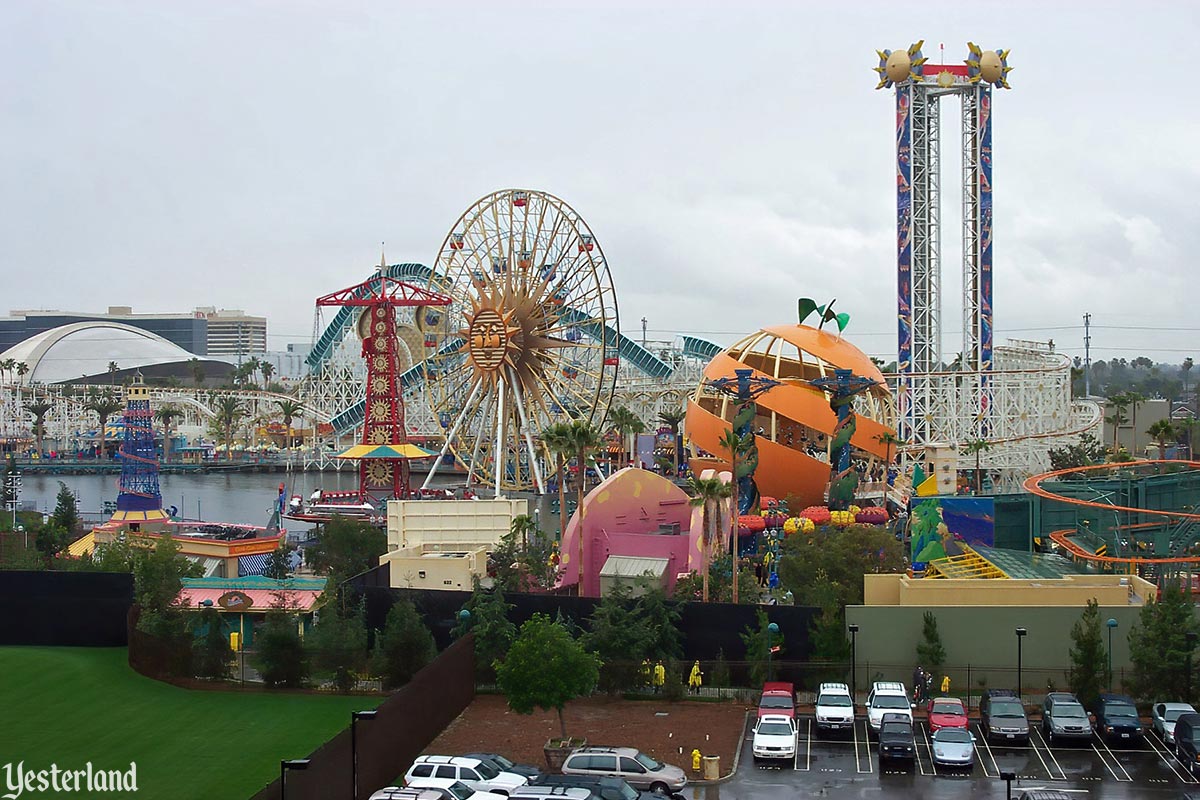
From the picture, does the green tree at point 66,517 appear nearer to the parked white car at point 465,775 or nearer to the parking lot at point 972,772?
the parked white car at point 465,775

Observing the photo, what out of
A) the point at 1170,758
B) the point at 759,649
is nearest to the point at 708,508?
the point at 759,649

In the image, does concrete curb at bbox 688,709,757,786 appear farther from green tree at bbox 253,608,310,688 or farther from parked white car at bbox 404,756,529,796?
green tree at bbox 253,608,310,688

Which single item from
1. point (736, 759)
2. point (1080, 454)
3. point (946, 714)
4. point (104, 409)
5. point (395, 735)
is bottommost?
point (736, 759)

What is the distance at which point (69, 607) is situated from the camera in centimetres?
3731

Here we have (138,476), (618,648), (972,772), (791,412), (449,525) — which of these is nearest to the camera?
(972,772)

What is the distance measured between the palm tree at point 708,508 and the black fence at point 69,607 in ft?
51.4

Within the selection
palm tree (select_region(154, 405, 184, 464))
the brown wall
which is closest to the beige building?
the brown wall

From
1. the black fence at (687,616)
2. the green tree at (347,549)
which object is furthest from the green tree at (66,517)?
the black fence at (687,616)

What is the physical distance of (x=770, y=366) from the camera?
198 feet

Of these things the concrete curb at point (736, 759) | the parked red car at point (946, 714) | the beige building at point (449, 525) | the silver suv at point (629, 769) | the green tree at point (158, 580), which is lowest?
the concrete curb at point (736, 759)

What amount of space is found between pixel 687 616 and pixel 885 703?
654 centimetres

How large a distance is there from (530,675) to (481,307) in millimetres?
35441

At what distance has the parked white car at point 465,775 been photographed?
2344 centimetres

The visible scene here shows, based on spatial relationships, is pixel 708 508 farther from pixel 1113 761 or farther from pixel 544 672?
pixel 1113 761
